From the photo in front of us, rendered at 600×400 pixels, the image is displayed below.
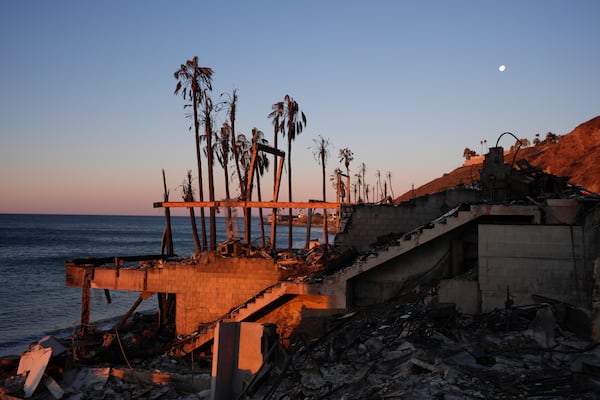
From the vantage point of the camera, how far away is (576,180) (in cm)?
6462

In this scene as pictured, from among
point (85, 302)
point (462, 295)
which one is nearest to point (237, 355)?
point (462, 295)

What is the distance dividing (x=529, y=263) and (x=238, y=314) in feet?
34.1

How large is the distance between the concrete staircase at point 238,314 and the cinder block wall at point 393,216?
14.7 feet

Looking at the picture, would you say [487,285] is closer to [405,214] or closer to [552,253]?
[552,253]

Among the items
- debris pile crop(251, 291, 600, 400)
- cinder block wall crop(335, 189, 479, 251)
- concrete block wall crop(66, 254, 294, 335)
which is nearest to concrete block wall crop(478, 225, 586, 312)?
debris pile crop(251, 291, 600, 400)

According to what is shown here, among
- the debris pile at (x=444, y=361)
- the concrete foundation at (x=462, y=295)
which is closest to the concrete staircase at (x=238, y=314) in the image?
the debris pile at (x=444, y=361)

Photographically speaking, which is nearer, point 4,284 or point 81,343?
point 81,343

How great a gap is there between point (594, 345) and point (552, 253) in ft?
14.6

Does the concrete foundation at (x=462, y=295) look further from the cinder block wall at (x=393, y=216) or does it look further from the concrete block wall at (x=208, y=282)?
the concrete block wall at (x=208, y=282)

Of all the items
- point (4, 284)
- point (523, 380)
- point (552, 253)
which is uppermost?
point (552, 253)

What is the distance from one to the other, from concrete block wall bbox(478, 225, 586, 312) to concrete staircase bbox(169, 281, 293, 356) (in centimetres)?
709

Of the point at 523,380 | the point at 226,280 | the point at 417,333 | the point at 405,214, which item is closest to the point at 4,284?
the point at 226,280

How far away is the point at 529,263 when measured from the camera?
50.0ft

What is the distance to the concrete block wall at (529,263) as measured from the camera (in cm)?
1497
